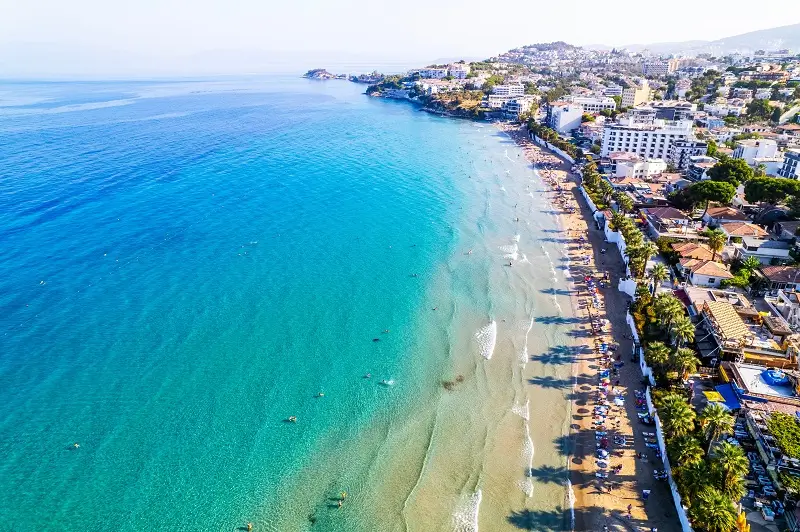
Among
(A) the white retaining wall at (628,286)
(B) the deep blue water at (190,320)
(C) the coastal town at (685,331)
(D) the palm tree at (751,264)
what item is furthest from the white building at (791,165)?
(B) the deep blue water at (190,320)

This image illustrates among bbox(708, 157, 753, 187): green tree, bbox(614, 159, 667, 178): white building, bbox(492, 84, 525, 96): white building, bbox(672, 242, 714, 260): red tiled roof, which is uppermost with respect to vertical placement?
bbox(492, 84, 525, 96): white building

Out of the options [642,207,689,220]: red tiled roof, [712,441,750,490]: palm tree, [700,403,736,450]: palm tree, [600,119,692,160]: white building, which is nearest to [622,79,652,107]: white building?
[600,119,692,160]: white building

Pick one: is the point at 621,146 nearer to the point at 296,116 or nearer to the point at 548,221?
the point at 548,221

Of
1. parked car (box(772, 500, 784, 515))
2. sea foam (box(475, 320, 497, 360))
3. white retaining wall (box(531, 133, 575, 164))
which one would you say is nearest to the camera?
parked car (box(772, 500, 784, 515))

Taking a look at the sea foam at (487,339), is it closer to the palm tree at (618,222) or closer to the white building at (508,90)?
the palm tree at (618,222)

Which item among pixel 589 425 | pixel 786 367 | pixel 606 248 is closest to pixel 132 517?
pixel 589 425

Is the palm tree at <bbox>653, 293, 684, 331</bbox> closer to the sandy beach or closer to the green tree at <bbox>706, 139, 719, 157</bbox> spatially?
the sandy beach
